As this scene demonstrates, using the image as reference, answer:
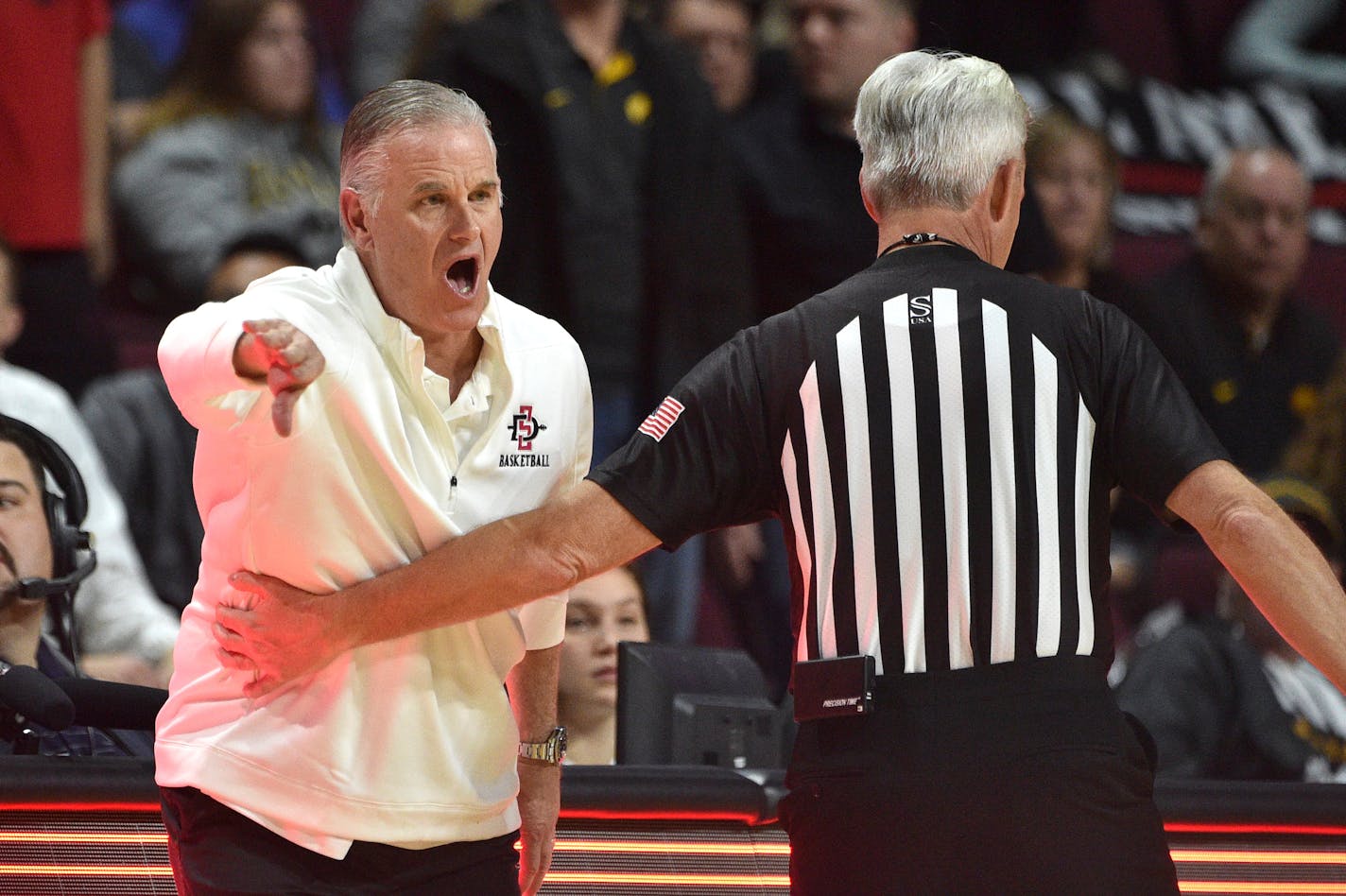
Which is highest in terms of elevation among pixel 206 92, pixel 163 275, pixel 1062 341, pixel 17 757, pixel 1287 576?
pixel 206 92

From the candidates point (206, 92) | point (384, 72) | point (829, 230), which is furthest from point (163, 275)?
point (829, 230)

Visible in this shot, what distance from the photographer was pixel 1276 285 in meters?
6.79

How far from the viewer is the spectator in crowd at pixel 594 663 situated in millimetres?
4477

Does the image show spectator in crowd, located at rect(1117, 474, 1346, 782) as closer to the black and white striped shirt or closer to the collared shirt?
the black and white striped shirt

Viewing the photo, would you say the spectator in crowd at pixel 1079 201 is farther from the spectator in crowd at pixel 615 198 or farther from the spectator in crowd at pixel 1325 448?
the spectator in crowd at pixel 615 198

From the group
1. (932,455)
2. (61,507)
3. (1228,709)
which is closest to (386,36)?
(61,507)

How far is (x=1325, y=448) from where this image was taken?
21.8 feet

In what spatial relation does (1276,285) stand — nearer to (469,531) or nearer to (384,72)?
(384,72)

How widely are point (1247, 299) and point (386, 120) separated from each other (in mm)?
4796

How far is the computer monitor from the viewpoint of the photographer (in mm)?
3578

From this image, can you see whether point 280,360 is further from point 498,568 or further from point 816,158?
point 816,158

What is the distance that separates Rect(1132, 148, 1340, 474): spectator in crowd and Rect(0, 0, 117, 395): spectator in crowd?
3522 millimetres

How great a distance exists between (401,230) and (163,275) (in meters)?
3.59

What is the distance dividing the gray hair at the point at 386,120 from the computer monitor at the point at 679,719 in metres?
1.25
